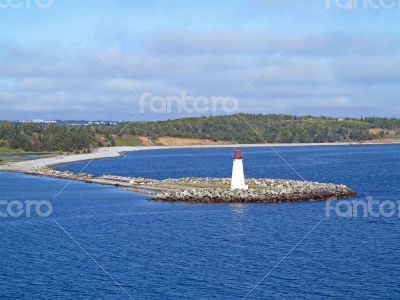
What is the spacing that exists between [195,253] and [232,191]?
81.1ft

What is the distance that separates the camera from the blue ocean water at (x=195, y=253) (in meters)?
33.4

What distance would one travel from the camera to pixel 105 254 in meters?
41.1

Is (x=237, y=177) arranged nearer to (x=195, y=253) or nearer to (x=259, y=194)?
(x=259, y=194)

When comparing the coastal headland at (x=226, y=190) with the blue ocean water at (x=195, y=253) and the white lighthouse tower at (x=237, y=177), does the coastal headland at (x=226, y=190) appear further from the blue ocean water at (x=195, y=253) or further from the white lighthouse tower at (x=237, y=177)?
the blue ocean water at (x=195, y=253)

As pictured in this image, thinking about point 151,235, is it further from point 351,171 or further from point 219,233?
point 351,171

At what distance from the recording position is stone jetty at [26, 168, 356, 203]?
6312 centimetres

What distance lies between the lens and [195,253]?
40844 mm

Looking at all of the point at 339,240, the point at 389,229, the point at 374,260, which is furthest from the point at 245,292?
the point at 389,229

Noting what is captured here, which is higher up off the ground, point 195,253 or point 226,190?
point 226,190

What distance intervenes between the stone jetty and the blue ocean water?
2.46m

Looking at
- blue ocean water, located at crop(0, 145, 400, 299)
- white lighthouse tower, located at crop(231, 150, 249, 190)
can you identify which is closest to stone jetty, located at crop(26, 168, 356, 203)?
white lighthouse tower, located at crop(231, 150, 249, 190)

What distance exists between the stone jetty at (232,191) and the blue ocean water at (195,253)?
2.46 m

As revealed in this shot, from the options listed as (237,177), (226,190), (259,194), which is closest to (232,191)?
(226,190)

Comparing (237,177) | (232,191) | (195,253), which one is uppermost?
(237,177)
